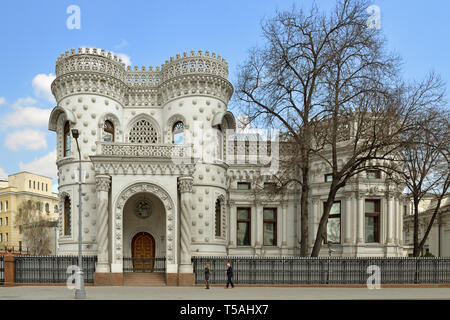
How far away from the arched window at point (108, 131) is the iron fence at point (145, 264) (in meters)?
8.44

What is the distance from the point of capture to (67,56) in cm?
2898

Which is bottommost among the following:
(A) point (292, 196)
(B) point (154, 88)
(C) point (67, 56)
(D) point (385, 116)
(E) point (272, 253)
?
(E) point (272, 253)

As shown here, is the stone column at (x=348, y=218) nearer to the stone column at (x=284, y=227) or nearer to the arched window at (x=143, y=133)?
the stone column at (x=284, y=227)

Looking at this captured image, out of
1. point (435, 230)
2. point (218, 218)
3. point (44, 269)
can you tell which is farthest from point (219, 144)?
point (435, 230)

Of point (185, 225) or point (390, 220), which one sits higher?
point (185, 225)

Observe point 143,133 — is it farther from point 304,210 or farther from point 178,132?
point 304,210

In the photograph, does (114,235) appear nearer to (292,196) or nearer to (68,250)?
(68,250)

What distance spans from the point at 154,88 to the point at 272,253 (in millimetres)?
15058

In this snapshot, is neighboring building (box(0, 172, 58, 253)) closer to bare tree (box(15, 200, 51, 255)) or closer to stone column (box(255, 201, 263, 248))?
bare tree (box(15, 200, 51, 255))

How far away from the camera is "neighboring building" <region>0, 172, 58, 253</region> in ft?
254

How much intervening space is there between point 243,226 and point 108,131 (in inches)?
485

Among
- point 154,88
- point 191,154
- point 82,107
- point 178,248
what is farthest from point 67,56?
point 178,248

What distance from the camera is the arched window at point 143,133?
30516mm

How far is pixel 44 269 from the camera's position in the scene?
80.2ft
